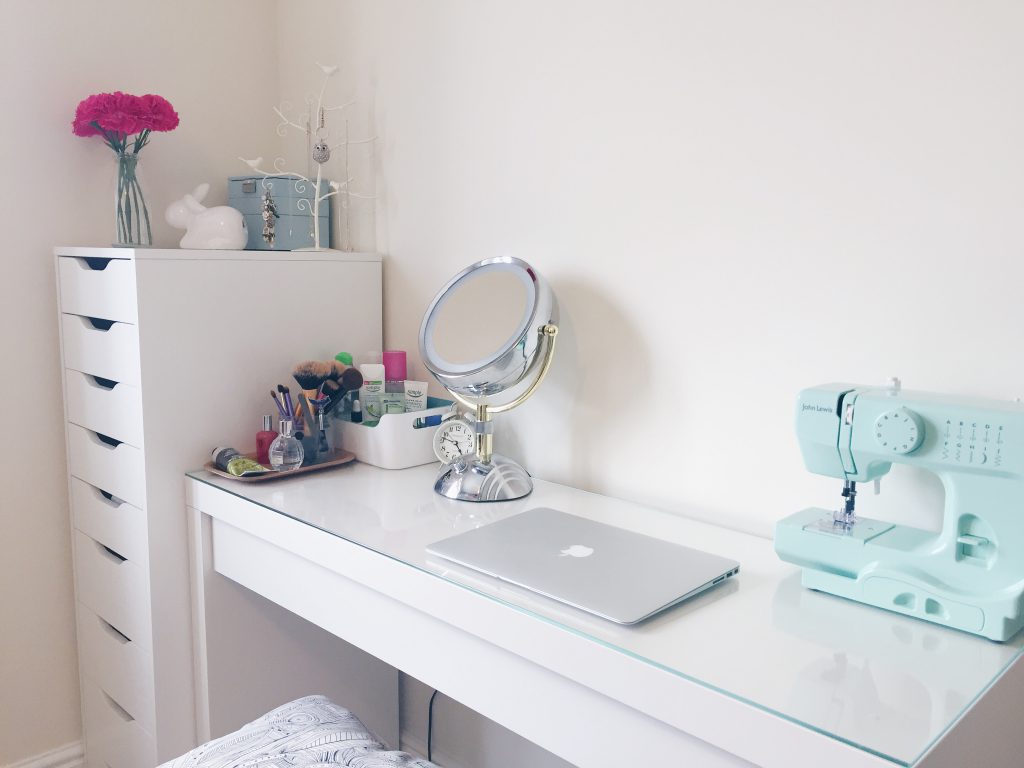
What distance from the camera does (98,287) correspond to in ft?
5.25

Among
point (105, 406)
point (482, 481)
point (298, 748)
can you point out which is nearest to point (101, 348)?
point (105, 406)

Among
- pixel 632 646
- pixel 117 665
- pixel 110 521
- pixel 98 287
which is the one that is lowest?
pixel 117 665

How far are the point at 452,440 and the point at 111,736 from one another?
3.23ft

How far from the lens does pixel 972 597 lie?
955 mm

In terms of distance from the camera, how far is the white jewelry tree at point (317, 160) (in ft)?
6.01

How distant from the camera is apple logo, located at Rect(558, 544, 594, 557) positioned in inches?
45.8

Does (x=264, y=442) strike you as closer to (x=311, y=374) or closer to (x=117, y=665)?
(x=311, y=374)

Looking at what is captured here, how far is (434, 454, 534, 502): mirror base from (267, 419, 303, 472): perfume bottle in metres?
0.28

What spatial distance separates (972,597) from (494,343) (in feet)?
2.65

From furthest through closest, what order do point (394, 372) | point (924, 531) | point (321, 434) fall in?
point (394, 372)
point (321, 434)
point (924, 531)

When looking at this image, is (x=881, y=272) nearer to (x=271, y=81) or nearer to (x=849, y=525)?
(x=849, y=525)

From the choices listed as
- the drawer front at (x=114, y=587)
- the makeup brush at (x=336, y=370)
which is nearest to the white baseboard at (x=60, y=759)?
the drawer front at (x=114, y=587)

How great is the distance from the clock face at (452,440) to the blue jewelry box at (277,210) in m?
0.56

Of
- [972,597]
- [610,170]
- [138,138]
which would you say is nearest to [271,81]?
[138,138]
